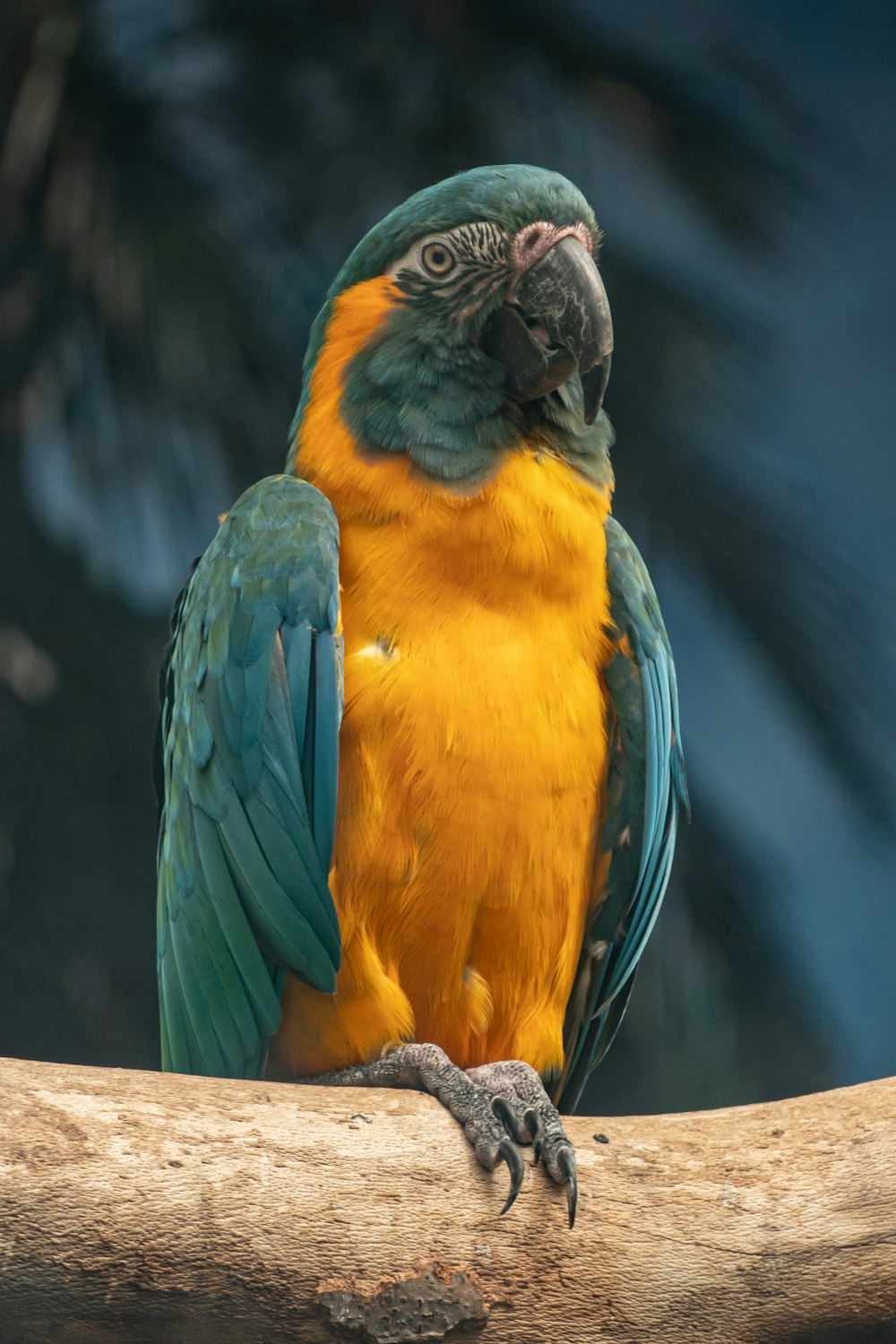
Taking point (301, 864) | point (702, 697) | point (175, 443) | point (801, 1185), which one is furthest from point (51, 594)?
point (801, 1185)

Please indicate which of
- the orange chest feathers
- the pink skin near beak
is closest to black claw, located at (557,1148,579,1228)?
the orange chest feathers

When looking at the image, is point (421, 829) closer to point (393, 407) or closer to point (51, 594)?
point (393, 407)

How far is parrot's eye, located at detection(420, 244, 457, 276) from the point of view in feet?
5.40

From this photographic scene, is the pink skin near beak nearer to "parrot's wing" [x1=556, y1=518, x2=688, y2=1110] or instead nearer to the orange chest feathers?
the orange chest feathers

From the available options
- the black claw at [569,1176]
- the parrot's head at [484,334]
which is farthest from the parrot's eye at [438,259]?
the black claw at [569,1176]

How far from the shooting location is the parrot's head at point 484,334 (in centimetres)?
159

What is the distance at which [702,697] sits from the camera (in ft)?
9.68

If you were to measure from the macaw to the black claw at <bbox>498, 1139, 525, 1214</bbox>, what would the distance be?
0.12m

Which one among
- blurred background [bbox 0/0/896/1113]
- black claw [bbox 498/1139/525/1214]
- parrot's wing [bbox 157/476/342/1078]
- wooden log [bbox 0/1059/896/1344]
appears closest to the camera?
wooden log [bbox 0/1059/896/1344]

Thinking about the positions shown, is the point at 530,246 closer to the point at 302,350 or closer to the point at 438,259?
the point at 438,259

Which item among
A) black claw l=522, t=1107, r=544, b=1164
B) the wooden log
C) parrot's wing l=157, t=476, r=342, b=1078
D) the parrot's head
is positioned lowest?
the wooden log

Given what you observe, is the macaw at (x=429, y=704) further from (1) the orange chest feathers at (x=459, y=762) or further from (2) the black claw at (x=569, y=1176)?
(2) the black claw at (x=569, y=1176)

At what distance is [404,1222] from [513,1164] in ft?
0.41

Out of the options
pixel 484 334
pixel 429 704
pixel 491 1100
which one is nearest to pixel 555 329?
pixel 484 334
